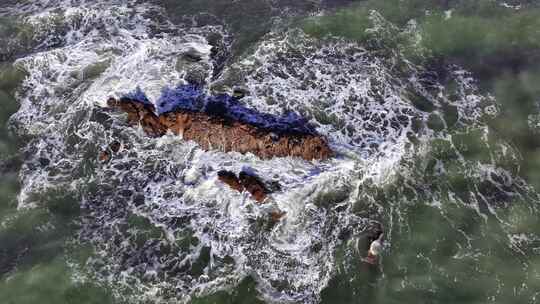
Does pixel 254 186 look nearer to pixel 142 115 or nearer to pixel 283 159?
pixel 283 159

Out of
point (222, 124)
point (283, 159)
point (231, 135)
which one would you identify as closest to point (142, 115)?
point (222, 124)

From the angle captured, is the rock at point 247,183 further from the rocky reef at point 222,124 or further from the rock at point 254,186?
the rocky reef at point 222,124

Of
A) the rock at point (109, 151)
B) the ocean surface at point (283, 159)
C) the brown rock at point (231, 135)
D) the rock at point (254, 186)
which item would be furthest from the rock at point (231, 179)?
the rock at point (109, 151)

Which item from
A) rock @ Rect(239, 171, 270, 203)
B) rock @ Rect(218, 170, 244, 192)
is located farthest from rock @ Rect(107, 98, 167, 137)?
rock @ Rect(239, 171, 270, 203)

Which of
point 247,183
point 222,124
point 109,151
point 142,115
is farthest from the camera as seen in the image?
point 142,115

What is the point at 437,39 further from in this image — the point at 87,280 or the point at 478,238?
the point at 87,280

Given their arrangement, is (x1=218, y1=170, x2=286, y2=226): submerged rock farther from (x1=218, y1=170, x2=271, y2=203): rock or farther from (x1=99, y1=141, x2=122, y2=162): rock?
(x1=99, y1=141, x2=122, y2=162): rock
